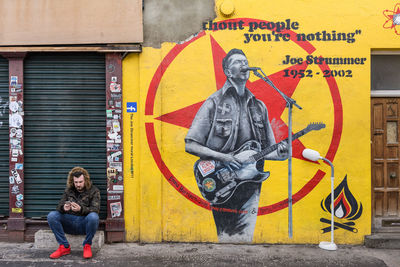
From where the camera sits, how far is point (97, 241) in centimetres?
580

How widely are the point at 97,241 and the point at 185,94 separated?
2.66 m

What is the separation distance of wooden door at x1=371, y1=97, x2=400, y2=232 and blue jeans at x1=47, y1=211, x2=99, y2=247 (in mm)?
4475

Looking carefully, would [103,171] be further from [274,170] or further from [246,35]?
[246,35]

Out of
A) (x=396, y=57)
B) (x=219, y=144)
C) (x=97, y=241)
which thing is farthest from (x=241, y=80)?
(x=97, y=241)

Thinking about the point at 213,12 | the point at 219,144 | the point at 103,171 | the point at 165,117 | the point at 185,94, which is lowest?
the point at 103,171

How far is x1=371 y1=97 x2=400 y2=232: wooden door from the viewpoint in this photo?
6.20m

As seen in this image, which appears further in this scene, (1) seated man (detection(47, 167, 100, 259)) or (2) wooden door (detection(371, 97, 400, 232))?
(2) wooden door (detection(371, 97, 400, 232))

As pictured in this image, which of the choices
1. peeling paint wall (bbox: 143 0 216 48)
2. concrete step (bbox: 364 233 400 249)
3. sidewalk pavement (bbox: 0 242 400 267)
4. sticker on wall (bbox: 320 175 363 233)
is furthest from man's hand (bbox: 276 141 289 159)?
peeling paint wall (bbox: 143 0 216 48)

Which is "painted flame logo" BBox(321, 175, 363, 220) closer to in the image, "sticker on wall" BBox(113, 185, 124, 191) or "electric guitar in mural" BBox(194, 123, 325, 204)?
"electric guitar in mural" BBox(194, 123, 325, 204)

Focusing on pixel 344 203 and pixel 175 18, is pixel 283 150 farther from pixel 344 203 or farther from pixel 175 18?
pixel 175 18

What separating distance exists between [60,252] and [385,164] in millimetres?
5267

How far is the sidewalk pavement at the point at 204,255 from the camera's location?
5320mm

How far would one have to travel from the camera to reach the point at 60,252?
546 cm

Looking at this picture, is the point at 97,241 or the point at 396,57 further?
the point at 396,57
